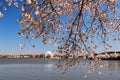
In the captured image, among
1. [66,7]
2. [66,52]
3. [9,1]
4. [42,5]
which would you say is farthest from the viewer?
[66,7]

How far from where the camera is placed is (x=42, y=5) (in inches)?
263

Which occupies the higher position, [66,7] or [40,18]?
[66,7]

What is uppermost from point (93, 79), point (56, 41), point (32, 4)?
point (32, 4)

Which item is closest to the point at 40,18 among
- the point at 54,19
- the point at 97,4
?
the point at 54,19

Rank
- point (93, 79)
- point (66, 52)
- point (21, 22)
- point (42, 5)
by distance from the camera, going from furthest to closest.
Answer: point (93, 79)
point (66, 52)
point (21, 22)
point (42, 5)

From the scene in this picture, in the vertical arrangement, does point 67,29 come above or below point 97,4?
below

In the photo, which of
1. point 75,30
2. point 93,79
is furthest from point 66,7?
point 93,79

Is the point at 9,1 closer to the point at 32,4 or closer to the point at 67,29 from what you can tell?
the point at 32,4

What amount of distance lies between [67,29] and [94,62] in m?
1.36

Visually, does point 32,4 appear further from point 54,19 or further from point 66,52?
point 66,52

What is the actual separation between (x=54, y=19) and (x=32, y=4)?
1.00m

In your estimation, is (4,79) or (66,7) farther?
(4,79)

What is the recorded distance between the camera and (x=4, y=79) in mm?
38469

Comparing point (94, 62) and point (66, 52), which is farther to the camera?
point (94, 62)
